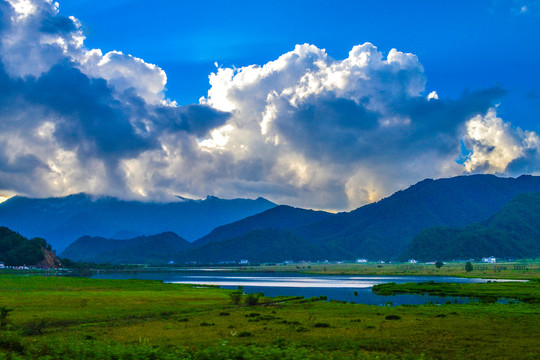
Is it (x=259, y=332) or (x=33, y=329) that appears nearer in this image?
(x=259, y=332)

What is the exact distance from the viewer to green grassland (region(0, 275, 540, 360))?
2608 centimetres

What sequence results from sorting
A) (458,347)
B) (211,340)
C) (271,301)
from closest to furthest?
1. (458,347)
2. (211,340)
3. (271,301)

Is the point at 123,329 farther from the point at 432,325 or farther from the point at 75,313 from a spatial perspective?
the point at 432,325

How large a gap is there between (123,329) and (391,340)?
1199 inches

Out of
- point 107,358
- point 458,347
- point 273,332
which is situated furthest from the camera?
point 273,332

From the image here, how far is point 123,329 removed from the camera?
52.6m

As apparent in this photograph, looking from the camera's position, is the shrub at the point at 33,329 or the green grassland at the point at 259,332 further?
the shrub at the point at 33,329

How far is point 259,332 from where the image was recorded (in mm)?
49312

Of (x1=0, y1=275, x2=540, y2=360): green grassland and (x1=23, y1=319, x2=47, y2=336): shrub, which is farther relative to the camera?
(x1=23, y1=319, x2=47, y2=336): shrub

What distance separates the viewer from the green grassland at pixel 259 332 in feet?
85.6

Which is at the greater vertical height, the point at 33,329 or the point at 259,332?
the point at 33,329

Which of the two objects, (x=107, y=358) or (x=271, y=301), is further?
(x=271, y=301)

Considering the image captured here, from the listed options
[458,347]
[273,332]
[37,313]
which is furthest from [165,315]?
[458,347]

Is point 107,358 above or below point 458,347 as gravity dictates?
above
